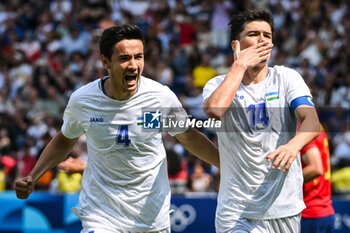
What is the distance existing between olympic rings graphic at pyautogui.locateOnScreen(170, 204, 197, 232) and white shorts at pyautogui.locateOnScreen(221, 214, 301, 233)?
195 inches

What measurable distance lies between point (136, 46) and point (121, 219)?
1451 millimetres

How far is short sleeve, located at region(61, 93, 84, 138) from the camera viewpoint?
5219 millimetres

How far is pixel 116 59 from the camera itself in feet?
16.5

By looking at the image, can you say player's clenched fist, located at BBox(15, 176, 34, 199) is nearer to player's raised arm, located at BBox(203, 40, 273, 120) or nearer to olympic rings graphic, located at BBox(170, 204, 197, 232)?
player's raised arm, located at BBox(203, 40, 273, 120)

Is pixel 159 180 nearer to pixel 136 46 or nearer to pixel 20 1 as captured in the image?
pixel 136 46

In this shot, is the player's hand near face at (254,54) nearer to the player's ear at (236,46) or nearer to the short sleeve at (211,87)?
the player's ear at (236,46)

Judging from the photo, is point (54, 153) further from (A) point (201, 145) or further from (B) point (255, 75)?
(B) point (255, 75)

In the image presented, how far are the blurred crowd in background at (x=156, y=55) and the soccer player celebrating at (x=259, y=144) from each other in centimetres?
701

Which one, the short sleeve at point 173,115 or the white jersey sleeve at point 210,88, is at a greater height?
the white jersey sleeve at point 210,88

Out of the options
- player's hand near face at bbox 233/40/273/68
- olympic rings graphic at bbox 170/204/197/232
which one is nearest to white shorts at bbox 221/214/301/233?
player's hand near face at bbox 233/40/273/68

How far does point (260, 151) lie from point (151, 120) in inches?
37.7

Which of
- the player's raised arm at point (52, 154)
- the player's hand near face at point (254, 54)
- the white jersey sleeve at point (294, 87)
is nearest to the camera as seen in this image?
the player's hand near face at point (254, 54)

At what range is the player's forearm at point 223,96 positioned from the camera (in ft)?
14.5

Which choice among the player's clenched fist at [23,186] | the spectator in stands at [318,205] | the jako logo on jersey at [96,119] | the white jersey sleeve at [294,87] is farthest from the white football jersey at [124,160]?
the spectator in stands at [318,205]
